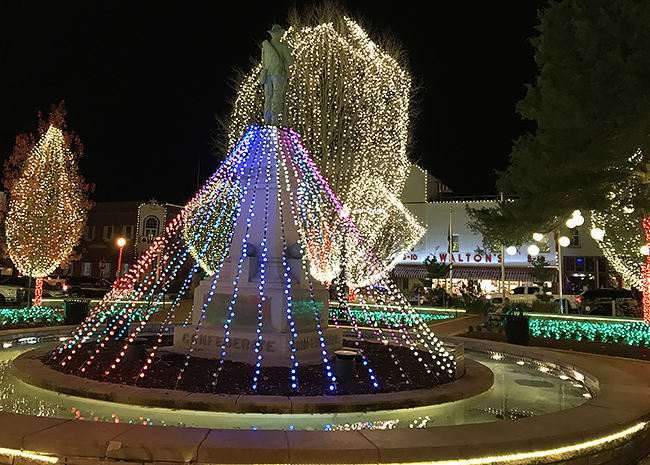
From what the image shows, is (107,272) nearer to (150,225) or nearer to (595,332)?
(150,225)

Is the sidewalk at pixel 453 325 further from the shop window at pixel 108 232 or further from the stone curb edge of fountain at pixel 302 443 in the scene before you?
the shop window at pixel 108 232

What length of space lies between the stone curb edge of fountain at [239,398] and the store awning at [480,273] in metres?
32.7

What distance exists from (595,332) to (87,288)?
31.3 meters

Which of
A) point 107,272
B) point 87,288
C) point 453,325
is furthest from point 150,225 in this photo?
point 453,325

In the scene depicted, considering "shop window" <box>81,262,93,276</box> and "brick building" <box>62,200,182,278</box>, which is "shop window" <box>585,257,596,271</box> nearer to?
"brick building" <box>62,200,182,278</box>

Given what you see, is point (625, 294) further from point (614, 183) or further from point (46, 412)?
point (46, 412)

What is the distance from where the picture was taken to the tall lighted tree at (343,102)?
75.8ft

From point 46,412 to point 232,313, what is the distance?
13.0ft

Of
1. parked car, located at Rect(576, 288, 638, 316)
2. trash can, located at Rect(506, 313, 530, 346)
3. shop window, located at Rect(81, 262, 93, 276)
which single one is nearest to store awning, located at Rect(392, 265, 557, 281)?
parked car, located at Rect(576, 288, 638, 316)

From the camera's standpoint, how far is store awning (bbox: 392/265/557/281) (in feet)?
129

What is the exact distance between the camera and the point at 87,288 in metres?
33.6

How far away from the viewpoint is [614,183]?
51.9ft

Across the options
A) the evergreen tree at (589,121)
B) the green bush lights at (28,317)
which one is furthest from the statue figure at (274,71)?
the green bush lights at (28,317)

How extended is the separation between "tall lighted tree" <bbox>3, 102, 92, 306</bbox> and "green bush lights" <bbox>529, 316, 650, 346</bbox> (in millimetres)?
Result: 20352
